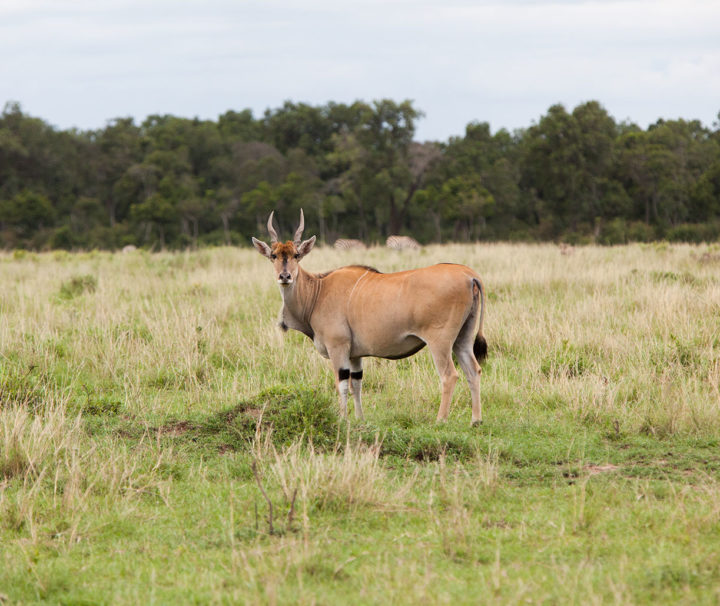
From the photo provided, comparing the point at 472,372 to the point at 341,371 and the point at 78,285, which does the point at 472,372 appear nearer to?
the point at 341,371

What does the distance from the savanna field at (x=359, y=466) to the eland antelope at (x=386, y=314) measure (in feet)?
1.61

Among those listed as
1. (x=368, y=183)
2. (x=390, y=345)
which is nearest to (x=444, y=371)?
(x=390, y=345)

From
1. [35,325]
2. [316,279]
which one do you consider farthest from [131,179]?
[316,279]

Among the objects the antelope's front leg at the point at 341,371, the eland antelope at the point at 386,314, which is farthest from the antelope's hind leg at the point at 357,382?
the antelope's front leg at the point at 341,371

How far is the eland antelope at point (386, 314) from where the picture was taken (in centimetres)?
783

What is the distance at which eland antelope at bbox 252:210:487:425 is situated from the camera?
25.7 feet

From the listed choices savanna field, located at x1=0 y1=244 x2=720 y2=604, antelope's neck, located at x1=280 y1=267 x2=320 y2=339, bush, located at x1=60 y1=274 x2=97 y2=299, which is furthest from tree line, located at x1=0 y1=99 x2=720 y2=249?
antelope's neck, located at x1=280 y1=267 x2=320 y2=339

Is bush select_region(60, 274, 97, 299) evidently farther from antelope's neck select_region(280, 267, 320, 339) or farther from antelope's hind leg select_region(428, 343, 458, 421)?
antelope's hind leg select_region(428, 343, 458, 421)

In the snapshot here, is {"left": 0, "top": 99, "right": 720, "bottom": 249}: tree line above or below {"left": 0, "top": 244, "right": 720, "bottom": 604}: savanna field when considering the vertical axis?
above

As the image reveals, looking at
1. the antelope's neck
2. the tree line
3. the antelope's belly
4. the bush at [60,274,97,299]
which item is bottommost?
the bush at [60,274,97,299]

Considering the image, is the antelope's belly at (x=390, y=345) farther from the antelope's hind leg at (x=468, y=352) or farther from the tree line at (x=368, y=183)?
the tree line at (x=368, y=183)

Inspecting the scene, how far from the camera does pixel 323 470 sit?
581cm

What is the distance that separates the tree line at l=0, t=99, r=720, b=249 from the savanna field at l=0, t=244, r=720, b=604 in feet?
118

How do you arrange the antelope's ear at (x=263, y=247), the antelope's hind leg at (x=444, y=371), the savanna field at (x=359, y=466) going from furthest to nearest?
1. the antelope's ear at (x=263, y=247)
2. the antelope's hind leg at (x=444, y=371)
3. the savanna field at (x=359, y=466)
